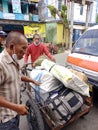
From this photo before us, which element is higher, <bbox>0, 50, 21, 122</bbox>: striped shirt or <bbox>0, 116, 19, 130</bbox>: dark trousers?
<bbox>0, 50, 21, 122</bbox>: striped shirt

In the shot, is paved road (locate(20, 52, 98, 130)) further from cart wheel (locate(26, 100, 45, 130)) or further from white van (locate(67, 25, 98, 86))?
white van (locate(67, 25, 98, 86))

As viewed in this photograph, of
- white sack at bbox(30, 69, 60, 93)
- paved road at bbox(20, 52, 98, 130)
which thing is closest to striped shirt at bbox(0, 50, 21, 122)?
white sack at bbox(30, 69, 60, 93)

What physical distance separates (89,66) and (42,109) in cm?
159

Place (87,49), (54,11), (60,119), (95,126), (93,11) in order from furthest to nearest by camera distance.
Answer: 1. (93,11)
2. (54,11)
3. (87,49)
4. (95,126)
5. (60,119)

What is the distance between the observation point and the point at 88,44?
15.0 ft

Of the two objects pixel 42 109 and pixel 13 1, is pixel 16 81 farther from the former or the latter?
pixel 13 1

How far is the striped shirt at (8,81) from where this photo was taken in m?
1.67

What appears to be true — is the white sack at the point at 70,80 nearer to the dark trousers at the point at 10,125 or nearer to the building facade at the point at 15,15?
the dark trousers at the point at 10,125

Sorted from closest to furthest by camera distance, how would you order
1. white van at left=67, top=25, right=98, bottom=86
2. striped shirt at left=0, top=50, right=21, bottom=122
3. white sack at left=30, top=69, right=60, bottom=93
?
1. striped shirt at left=0, top=50, right=21, bottom=122
2. white sack at left=30, top=69, right=60, bottom=93
3. white van at left=67, top=25, right=98, bottom=86

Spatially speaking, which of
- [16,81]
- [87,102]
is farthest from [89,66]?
[16,81]

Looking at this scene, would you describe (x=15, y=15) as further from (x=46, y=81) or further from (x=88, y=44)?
(x=46, y=81)

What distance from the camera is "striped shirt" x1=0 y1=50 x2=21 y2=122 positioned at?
1672mm

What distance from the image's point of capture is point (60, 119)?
100 inches

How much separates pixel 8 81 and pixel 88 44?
3.29 m
